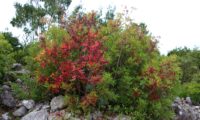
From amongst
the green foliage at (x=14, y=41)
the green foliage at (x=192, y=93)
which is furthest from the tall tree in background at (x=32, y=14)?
the green foliage at (x=192, y=93)

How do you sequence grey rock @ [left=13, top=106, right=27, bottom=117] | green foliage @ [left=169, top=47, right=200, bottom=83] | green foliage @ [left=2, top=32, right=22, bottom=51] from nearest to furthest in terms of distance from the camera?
1. grey rock @ [left=13, top=106, right=27, bottom=117]
2. green foliage @ [left=2, top=32, right=22, bottom=51]
3. green foliage @ [left=169, top=47, right=200, bottom=83]

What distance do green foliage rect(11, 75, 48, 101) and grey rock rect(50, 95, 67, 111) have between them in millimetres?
542

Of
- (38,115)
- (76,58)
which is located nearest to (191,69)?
(76,58)

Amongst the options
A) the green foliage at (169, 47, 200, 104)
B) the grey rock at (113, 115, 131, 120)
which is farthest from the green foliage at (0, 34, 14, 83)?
the green foliage at (169, 47, 200, 104)

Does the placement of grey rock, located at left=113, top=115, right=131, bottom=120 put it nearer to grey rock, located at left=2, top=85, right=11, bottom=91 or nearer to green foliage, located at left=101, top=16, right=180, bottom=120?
green foliage, located at left=101, top=16, right=180, bottom=120

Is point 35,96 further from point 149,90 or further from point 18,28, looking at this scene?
point 18,28

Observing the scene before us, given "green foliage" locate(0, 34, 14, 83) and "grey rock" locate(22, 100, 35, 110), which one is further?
"green foliage" locate(0, 34, 14, 83)

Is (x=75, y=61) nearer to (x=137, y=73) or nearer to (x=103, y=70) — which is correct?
(x=103, y=70)

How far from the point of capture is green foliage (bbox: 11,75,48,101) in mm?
13109

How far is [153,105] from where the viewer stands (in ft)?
40.4

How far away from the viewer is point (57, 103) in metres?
12.4

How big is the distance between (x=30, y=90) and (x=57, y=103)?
4.38ft

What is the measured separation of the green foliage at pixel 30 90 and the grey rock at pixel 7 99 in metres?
0.18

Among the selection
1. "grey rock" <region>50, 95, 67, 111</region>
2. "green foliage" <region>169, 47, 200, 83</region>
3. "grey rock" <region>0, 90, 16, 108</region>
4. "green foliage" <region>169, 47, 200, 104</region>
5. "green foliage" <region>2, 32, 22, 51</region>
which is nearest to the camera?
"grey rock" <region>50, 95, 67, 111</region>
